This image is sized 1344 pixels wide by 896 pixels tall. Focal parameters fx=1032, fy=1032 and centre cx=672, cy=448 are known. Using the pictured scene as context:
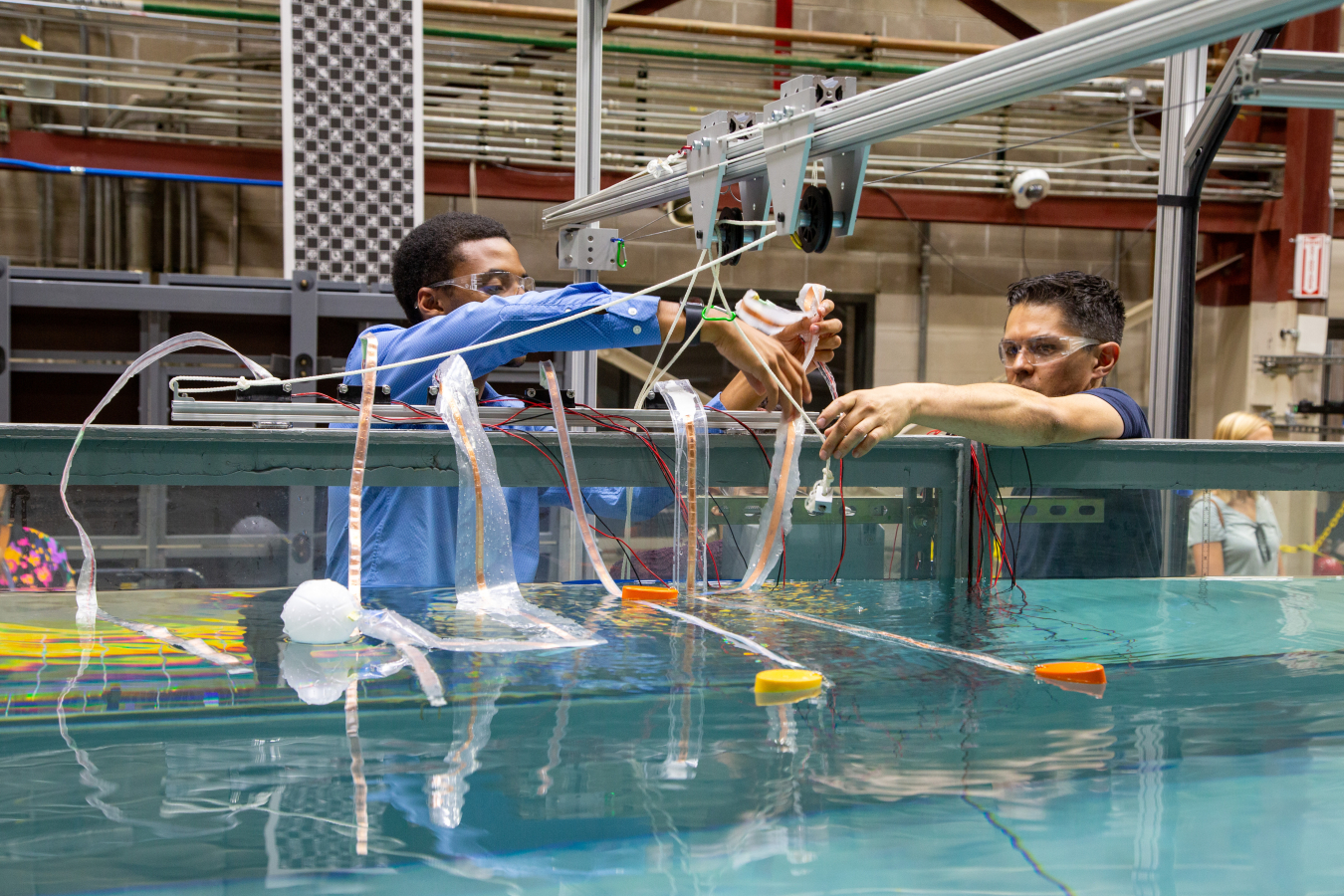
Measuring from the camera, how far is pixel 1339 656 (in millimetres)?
1127

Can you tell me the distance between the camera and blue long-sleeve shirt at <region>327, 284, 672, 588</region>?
1.29 meters

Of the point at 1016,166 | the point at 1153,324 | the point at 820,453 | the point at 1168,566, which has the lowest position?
the point at 1168,566

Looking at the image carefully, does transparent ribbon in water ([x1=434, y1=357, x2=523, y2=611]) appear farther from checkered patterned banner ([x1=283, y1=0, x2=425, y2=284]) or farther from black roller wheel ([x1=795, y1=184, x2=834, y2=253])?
checkered patterned banner ([x1=283, y1=0, x2=425, y2=284])

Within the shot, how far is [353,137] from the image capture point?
353 cm

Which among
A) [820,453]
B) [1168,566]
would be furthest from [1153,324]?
[820,453]

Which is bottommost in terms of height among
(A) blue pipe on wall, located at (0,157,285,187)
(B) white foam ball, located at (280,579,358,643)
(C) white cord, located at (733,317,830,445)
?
(B) white foam ball, located at (280,579,358,643)

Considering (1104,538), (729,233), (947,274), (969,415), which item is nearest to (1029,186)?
(947,274)

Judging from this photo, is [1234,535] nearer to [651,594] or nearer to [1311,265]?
[651,594]

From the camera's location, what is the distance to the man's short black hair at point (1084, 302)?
173cm

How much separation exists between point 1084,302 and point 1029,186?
321 cm

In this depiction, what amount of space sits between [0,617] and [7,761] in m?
0.55

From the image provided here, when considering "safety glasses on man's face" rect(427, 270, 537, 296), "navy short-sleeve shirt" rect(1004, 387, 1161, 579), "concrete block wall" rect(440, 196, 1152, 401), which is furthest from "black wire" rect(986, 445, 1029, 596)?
"concrete block wall" rect(440, 196, 1152, 401)

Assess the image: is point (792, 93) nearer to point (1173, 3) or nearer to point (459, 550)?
point (1173, 3)

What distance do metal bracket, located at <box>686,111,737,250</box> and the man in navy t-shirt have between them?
0.30 meters
